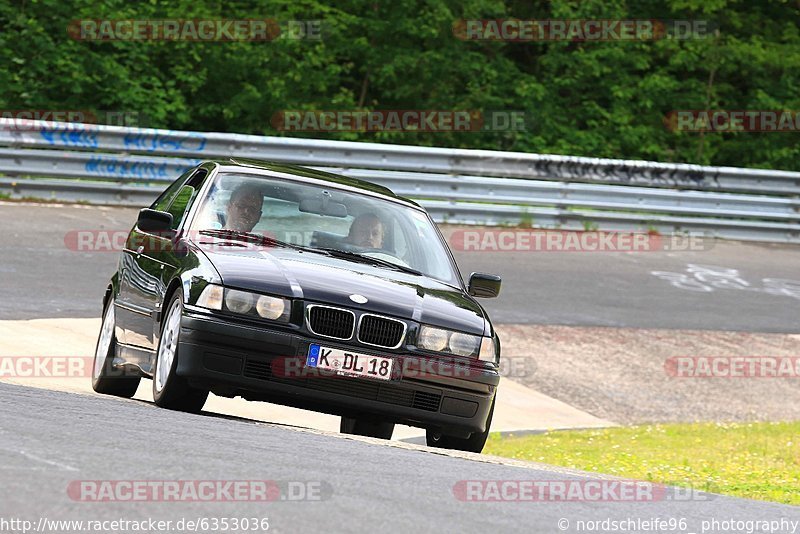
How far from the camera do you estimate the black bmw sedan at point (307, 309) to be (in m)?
7.66

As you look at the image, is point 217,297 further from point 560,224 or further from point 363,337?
point 560,224

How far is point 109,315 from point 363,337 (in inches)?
106

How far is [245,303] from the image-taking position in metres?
7.68

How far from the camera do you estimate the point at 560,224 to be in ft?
71.2

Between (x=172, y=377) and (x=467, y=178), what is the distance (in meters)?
14.0

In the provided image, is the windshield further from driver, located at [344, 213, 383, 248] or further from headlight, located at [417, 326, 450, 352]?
headlight, located at [417, 326, 450, 352]

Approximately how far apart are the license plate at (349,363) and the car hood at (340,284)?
244mm

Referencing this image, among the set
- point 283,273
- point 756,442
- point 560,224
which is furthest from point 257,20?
point 283,273

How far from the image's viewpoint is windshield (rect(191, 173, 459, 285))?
8.75 meters

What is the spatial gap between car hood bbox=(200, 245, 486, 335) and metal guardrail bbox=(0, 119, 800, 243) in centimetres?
1230

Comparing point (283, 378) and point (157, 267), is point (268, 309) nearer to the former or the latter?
point (283, 378)

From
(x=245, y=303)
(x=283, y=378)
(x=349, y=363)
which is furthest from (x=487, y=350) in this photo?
(x=245, y=303)

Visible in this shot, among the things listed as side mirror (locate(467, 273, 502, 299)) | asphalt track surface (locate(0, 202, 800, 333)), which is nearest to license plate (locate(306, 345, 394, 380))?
side mirror (locate(467, 273, 502, 299))

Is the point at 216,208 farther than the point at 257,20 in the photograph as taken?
No
